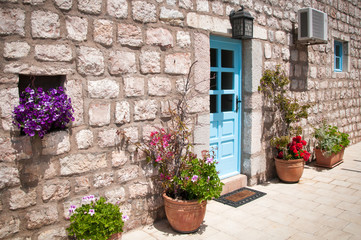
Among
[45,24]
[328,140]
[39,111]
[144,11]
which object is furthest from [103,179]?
[328,140]

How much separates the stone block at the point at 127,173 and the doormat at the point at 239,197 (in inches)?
52.8

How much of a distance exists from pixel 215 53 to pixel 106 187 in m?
2.31

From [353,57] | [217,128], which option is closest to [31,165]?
[217,128]

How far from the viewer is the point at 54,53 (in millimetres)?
2473

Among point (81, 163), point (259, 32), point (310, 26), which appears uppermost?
point (310, 26)

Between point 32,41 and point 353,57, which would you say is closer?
point 32,41

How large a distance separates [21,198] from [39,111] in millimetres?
729

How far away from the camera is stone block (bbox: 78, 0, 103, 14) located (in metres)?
2.61

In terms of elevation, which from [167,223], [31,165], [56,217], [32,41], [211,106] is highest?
[32,41]

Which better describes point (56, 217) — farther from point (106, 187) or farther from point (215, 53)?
point (215, 53)

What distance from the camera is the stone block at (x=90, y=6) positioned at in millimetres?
2611

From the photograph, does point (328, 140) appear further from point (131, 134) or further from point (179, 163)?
point (131, 134)

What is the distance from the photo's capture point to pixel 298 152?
14.8ft

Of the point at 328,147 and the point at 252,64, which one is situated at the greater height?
the point at 252,64
